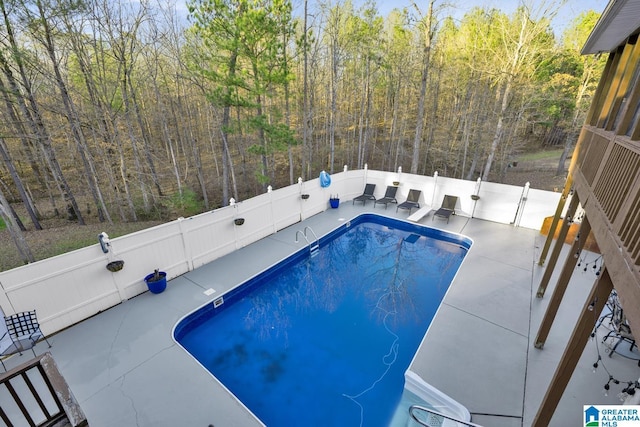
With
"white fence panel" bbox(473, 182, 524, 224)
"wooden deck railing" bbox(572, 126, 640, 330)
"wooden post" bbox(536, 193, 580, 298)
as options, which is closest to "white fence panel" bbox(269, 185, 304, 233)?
"white fence panel" bbox(473, 182, 524, 224)

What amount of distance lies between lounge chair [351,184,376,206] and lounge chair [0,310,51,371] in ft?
29.7

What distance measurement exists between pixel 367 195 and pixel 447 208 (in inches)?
115

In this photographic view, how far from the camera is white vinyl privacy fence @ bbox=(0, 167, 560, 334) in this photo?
429 centimetres

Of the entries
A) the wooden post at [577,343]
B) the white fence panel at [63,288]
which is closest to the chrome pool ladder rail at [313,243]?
the white fence panel at [63,288]

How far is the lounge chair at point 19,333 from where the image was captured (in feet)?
11.8

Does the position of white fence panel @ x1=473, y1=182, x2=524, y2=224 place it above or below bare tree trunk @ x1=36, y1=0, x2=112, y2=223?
below

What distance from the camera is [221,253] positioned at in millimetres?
6926

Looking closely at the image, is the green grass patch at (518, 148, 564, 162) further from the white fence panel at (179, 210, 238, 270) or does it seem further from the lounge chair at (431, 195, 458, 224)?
the white fence panel at (179, 210, 238, 270)

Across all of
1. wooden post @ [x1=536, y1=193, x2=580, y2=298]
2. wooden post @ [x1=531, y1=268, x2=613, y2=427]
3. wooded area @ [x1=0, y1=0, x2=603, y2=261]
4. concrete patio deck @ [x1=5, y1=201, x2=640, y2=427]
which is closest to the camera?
wooden post @ [x1=531, y1=268, x2=613, y2=427]

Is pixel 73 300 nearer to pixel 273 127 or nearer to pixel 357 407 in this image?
pixel 357 407

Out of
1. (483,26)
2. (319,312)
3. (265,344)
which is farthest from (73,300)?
(483,26)

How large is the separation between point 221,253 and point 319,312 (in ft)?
9.68

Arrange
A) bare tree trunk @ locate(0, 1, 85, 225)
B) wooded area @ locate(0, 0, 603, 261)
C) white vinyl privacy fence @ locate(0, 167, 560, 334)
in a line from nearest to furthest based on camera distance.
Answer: white vinyl privacy fence @ locate(0, 167, 560, 334) → bare tree trunk @ locate(0, 1, 85, 225) → wooded area @ locate(0, 0, 603, 261)

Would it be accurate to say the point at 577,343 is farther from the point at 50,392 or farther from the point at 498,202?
the point at 498,202
